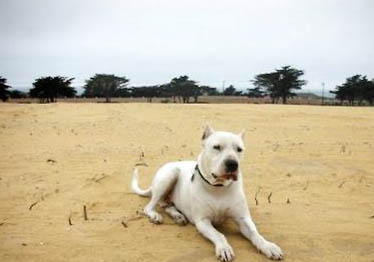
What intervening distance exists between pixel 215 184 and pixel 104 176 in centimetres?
307

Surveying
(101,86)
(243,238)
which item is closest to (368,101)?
(101,86)

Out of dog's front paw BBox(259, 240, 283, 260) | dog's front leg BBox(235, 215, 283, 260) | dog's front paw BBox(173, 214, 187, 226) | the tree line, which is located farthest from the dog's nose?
the tree line

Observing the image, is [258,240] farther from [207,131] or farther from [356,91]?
[356,91]

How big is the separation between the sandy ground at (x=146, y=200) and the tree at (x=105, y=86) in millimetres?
36818

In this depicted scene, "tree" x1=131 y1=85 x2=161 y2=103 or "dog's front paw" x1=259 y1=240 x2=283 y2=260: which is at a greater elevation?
"tree" x1=131 y1=85 x2=161 y2=103

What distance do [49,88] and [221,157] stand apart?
123ft

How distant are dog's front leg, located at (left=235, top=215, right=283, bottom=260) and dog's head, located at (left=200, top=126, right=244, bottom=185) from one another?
0.44 metres

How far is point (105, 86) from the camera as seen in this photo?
49156 millimetres

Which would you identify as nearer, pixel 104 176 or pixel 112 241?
pixel 112 241

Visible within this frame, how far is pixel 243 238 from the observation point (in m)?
4.11

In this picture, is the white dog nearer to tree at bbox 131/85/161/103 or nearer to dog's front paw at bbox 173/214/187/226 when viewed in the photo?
dog's front paw at bbox 173/214/187/226

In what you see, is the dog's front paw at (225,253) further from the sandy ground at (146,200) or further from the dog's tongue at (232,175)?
the dog's tongue at (232,175)

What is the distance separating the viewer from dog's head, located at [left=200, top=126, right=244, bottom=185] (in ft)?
12.6

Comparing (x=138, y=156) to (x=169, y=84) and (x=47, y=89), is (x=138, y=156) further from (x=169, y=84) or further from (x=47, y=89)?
(x=169, y=84)
